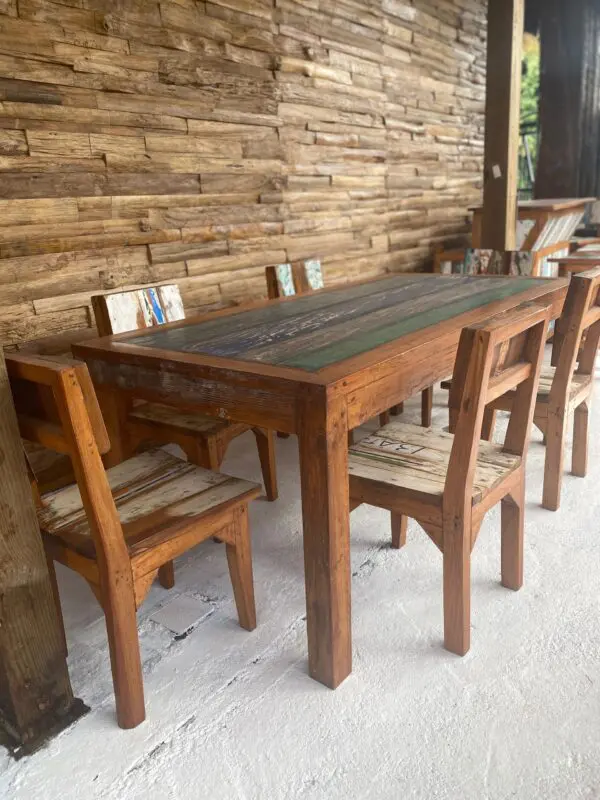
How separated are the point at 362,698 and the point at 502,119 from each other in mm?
3663

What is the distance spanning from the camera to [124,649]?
4.60ft

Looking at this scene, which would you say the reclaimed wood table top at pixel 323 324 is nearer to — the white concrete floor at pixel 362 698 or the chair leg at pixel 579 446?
the chair leg at pixel 579 446

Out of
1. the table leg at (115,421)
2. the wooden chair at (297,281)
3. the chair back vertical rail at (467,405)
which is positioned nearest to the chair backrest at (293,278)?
the wooden chair at (297,281)

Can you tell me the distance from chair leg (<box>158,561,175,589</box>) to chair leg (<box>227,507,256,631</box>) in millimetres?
306

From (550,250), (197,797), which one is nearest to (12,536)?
(197,797)

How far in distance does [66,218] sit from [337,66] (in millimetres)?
2297

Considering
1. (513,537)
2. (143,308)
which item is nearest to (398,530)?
(513,537)

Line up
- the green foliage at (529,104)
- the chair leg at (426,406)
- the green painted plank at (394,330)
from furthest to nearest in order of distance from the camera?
the green foliage at (529,104) → the chair leg at (426,406) → the green painted plank at (394,330)

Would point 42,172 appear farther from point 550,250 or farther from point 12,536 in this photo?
point 550,250

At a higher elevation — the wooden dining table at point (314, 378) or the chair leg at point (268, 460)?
the wooden dining table at point (314, 378)

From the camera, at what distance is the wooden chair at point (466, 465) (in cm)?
146

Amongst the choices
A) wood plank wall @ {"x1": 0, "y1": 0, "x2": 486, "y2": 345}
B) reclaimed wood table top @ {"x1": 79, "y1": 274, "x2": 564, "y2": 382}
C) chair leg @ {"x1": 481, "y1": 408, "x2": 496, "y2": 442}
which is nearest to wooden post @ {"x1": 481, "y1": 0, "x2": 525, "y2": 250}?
wood plank wall @ {"x1": 0, "y1": 0, "x2": 486, "y2": 345}

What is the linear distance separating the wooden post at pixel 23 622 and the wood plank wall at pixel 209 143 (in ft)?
4.28

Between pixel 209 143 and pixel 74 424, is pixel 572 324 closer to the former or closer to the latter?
pixel 74 424
